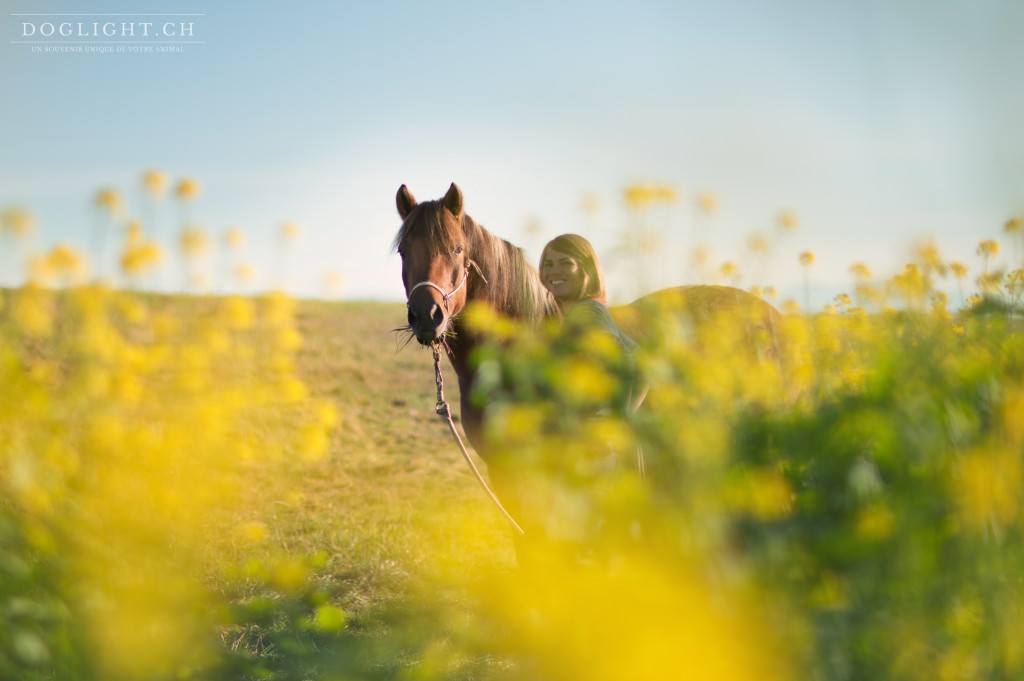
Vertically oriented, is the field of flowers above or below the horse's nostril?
below

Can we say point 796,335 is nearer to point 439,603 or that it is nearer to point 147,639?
point 147,639

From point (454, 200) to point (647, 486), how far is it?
263 centimetres

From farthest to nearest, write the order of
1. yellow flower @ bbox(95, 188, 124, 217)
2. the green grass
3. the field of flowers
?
the green grass, yellow flower @ bbox(95, 188, 124, 217), the field of flowers

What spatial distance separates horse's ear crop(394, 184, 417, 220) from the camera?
398 centimetres

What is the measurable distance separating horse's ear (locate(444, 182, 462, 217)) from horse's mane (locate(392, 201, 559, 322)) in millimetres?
46

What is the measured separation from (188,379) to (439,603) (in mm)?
2622

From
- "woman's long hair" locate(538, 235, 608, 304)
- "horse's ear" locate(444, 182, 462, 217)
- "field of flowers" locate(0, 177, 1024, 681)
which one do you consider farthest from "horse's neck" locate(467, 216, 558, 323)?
"field of flowers" locate(0, 177, 1024, 681)

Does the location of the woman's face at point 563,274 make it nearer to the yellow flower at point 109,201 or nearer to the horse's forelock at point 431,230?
the horse's forelock at point 431,230

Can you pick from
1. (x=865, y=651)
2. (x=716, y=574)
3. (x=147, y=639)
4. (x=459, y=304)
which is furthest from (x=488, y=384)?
(x=459, y=304)

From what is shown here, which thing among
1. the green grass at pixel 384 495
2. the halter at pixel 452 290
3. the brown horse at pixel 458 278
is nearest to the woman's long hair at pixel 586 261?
the brown horse at pixel 458 278

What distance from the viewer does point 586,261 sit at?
11.6 feet

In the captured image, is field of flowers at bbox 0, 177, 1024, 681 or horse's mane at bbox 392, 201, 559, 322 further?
horse's mane at bbox 392, 201, 559, 322

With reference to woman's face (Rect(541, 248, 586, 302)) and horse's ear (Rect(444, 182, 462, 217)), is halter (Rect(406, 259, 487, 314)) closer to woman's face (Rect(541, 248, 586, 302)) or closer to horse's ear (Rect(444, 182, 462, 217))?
horse's ear (Rect(444, 182, 462, 217))

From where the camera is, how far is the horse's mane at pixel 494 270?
374 cm
